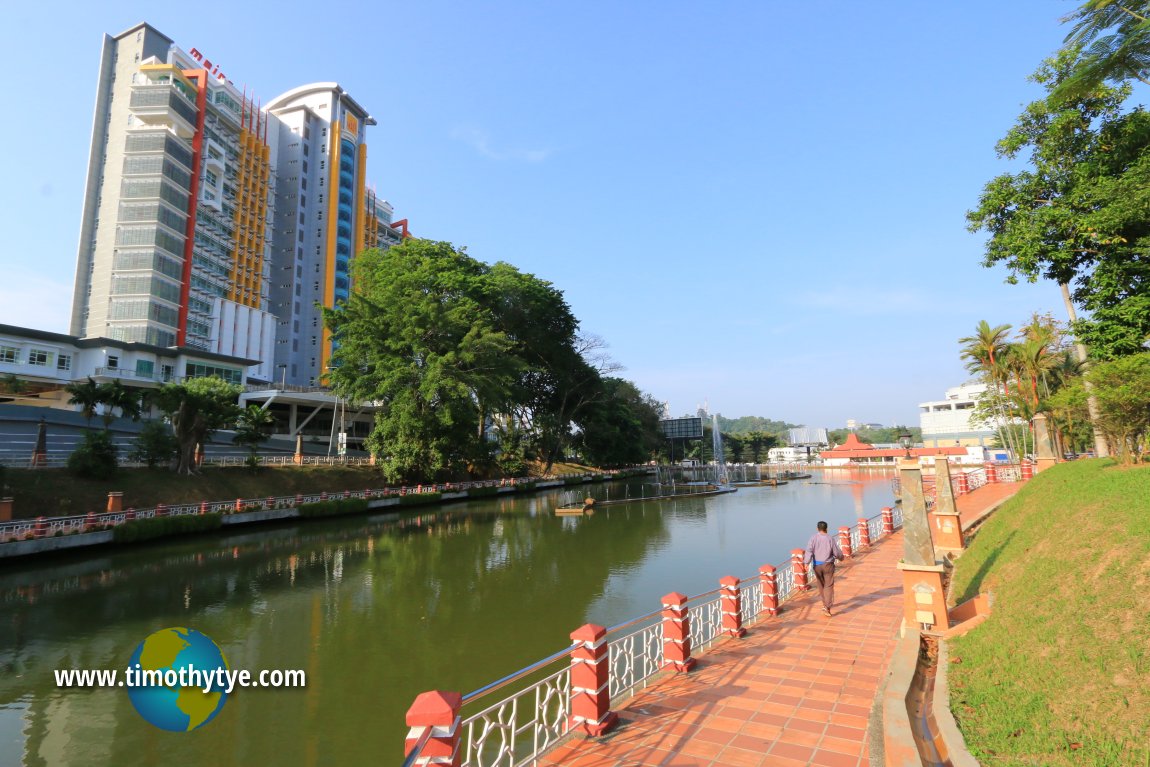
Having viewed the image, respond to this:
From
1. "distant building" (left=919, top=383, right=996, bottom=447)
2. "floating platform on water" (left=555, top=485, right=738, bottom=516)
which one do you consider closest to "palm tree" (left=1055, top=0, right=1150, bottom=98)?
"floating platform on water" (left=555, top=485, right=738, bottom=516)

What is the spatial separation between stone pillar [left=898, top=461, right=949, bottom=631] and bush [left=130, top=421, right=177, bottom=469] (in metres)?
28.1

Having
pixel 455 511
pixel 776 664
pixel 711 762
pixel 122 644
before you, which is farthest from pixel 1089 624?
pixel 455 511

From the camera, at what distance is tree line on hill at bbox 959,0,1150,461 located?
Answer: 986 centimetres

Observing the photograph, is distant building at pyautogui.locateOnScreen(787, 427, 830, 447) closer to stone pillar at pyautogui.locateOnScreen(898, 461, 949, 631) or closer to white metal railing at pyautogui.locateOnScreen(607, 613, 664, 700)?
stone pillar at pyautogui.locateOnScreen(898, 461, 949, 631)

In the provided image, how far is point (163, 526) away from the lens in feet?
63.8

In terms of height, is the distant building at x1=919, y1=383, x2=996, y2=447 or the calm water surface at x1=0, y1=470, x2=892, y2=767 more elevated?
the distant building at x1=919, y1=383, x2=996, y2=447

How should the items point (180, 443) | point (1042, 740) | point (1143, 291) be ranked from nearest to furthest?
point (1042, 740)
point (1143, 291)
point (180, 443)

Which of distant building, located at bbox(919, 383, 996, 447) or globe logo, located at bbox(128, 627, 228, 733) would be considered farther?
distant building, located at bbox(919, 383, 996, 447)

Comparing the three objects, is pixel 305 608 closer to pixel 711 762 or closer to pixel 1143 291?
pixel 711 762

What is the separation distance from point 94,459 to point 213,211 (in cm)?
4128

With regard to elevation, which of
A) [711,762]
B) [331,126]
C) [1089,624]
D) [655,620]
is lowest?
[655,620]

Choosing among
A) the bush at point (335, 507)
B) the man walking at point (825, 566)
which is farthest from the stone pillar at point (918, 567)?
the bush at point (335, 507)

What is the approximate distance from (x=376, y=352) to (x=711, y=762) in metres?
30.9

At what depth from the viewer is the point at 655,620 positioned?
11.3 m
